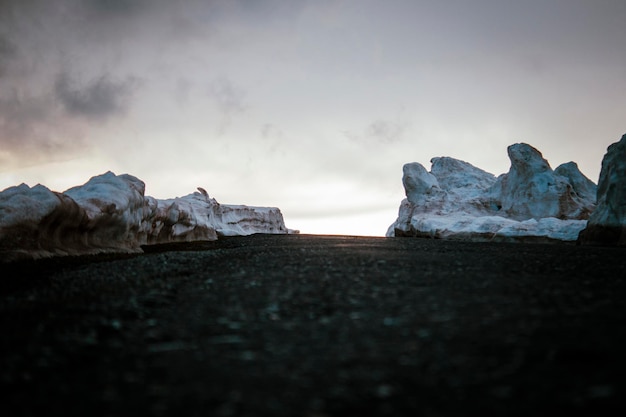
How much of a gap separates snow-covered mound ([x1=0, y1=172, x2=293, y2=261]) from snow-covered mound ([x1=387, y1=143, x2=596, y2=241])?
65.2 ft

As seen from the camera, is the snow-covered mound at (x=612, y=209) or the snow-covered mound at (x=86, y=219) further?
the snow-covered mound at (x=612, y=209)

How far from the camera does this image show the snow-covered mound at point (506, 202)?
25016 mm

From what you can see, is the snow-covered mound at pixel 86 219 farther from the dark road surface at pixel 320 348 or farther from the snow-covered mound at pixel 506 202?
the snow-covered mound at pixel 506 202

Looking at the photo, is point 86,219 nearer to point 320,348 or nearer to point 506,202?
point 320,348

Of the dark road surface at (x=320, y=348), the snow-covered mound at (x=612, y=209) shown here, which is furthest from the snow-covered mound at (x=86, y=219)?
the snow-covered mound at (x=612, y=209)

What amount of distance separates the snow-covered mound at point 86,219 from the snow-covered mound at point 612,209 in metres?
20.3

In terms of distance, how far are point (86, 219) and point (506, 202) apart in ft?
108

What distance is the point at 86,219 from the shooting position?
14367 mm

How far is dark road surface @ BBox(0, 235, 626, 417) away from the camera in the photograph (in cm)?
274

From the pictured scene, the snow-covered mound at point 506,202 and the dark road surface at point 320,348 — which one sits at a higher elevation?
the snow-covered mound at point 506,202

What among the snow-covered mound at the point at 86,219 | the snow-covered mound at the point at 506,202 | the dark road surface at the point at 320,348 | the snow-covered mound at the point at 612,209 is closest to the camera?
the dark road surface at the point at 320,348

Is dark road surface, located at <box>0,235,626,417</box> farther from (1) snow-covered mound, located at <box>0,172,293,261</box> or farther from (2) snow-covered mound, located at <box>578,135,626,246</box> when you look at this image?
(2) snow-covered mound, located at <box>578,135,626,246</box>

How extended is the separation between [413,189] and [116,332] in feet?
136

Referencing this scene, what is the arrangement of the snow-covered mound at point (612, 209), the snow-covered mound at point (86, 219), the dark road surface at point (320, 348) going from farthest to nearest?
the snow-covered mound at point (612, 209) < the snow-covered mound at point (86, 219) < the dark road surface at point (320, 348)
